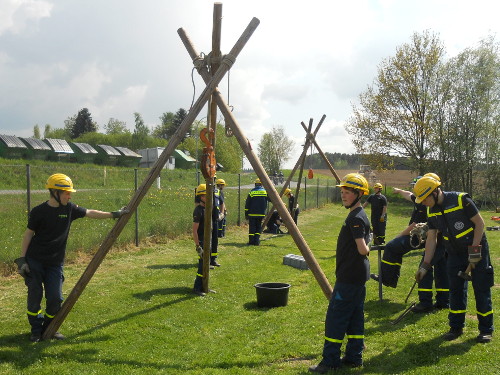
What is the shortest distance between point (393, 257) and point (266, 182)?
8.75ft

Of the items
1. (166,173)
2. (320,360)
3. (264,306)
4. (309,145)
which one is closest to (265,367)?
(320,360)

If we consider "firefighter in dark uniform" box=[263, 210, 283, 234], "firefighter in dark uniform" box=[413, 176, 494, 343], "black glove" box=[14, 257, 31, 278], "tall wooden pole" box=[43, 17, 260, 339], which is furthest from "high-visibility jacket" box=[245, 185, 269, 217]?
"black glove" box=[14, 257, 31, 278]

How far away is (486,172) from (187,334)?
3559 centimetres

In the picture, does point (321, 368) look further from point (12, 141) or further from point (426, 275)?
point (12, 141)

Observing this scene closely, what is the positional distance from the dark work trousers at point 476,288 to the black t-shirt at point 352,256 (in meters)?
1.54

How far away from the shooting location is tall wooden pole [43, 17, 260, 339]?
561cm

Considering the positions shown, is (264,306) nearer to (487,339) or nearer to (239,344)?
(239,344)

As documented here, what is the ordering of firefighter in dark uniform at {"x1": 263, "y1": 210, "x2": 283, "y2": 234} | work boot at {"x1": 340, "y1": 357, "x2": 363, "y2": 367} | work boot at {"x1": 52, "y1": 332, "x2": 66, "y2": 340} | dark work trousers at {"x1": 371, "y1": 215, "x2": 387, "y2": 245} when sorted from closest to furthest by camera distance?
work boot at {"x1": 340, "y1": 357, "x2": 363, "y2": 367} → work boot at {"x1": 52, "y1": 332, "x2": 66, "y2": 340} → dark work trousers at {"x1": 371, "y1": 215, "x2": 387, "y2": 245} → firefighter in dark uniform at {"x1": 263, "y1": 210, "x2": 283, "y2": 234}

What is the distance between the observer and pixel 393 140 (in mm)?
37094

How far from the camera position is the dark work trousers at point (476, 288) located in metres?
5.31

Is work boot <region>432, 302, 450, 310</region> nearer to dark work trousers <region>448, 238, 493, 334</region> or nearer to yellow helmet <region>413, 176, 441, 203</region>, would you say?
dark work trousers <region>448, 238, 493, 334</region>

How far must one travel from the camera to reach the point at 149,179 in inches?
236

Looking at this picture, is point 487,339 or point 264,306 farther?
point 264,306

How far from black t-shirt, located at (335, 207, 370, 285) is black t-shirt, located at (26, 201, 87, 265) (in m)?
3.45
